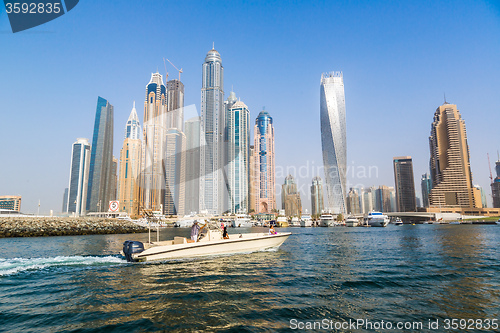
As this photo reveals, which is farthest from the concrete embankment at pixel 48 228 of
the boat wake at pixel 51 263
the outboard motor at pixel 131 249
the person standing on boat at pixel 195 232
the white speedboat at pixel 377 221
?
the white speedboat at pixel 377 221

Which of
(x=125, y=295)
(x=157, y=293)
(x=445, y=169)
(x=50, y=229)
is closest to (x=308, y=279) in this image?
(x=157, y=293)

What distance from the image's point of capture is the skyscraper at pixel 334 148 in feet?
593

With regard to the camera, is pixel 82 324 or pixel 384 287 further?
pixel 384 287

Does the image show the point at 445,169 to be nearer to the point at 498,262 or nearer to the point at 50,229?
the point at 498,262

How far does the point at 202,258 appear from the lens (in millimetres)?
20266

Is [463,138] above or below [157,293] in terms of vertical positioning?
above

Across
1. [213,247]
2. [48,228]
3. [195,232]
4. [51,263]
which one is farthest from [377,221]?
[51,263]

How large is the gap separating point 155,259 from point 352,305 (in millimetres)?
14075

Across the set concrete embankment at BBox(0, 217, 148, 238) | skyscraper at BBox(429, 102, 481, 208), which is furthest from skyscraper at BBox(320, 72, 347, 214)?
concrete embankment at BBox(0, 217, 148, 238)

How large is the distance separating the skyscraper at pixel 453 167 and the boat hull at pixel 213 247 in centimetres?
20437

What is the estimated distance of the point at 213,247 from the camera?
20.7 m

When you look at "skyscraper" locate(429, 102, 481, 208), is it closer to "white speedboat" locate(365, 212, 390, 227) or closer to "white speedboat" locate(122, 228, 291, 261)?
"white speedboat" locate(365, 212, 390, 227)

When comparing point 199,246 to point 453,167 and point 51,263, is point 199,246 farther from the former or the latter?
point 453,167

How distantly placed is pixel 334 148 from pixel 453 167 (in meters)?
89.8
